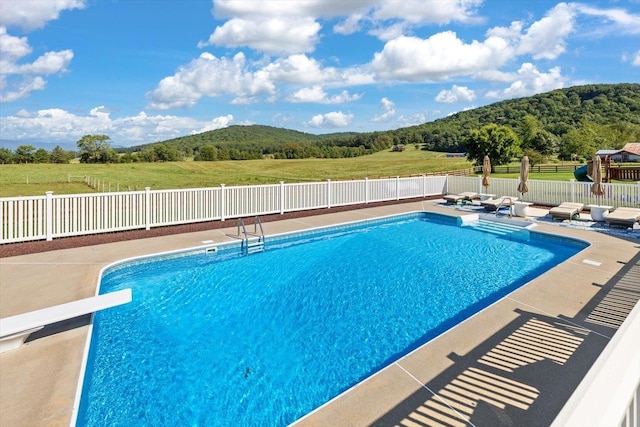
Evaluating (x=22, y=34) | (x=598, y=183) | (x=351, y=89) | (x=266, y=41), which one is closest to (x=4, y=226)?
(x=598, y=183)

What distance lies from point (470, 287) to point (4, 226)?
9.40m

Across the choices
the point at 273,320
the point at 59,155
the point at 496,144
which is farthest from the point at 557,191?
the point at 59,155

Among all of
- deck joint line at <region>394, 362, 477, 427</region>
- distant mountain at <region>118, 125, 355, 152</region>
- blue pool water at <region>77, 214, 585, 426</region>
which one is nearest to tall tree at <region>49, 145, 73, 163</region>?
distant mountain at <region>118, 125, 355, 152</region>

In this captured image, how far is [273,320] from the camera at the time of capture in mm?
4938

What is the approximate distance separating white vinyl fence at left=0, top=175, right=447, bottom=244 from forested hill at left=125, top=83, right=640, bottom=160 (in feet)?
122

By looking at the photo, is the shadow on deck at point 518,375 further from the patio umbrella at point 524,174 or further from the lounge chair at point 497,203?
the patio umbrella at point 524,174

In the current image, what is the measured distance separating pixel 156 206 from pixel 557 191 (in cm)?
1269

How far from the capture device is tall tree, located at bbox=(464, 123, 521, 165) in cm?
3304

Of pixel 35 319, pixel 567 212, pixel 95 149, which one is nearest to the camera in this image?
pixel 35 319

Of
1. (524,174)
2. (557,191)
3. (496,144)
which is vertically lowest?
(557,191)

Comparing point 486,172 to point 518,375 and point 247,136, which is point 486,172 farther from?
point 247,136

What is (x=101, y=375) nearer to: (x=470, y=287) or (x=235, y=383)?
(x=235, y=383)

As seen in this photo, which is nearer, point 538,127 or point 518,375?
point 518,375

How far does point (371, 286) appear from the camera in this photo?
20.0 feet
